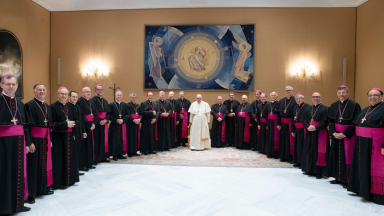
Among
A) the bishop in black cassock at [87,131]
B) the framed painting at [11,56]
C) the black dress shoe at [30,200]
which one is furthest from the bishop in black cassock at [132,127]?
the framed painting at [11,56]

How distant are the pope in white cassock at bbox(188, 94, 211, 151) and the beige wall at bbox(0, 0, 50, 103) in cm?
584

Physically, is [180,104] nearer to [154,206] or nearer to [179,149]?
[179,149]

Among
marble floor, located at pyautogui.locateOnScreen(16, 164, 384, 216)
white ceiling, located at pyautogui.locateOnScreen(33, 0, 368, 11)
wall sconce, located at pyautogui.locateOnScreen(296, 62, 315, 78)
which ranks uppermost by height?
white ceiling, located at pyautogui.locateOnScreen(33, 0, 368, 11)

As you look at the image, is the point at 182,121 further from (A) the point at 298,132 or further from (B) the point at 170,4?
(B) the point at 170,4

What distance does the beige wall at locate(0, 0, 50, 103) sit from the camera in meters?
7.06

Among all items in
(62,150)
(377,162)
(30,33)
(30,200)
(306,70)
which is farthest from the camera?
(306,70)

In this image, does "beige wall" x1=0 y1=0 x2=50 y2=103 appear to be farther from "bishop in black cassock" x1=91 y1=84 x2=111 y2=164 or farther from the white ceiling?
"bishop in black cassock" x1=91 y1=84 x2=111 y2=164

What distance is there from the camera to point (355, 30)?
8250mm

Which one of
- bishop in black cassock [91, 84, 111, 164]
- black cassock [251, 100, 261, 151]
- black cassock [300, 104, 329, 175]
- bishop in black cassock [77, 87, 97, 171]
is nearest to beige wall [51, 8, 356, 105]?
black cassock [251, 100, 261, 151]

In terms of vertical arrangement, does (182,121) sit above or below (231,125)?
above

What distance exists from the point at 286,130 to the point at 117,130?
470cm

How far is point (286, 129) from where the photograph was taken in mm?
6062

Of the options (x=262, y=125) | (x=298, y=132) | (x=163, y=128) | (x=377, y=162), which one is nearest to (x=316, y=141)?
(x=298, y=132)

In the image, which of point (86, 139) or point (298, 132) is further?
point (298, 132)
